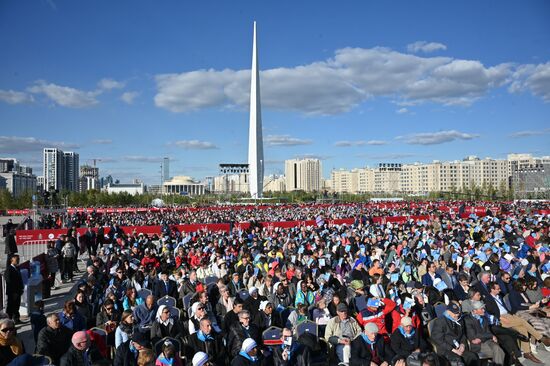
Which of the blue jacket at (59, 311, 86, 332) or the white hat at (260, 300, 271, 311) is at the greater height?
the blue jacket at (59, 311, 86, 332)

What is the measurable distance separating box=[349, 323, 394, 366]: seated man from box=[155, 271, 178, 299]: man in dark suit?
182 inches

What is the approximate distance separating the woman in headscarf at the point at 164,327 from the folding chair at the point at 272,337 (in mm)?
1256

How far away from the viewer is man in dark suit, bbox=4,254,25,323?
979cm

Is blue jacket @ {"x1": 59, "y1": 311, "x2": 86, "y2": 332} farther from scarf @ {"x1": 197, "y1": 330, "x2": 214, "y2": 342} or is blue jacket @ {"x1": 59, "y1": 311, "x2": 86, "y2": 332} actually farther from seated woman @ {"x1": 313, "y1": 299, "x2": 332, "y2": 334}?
seated woman @ {"x1": 313, "y1": 299, "x2": 332, "y2": 334}

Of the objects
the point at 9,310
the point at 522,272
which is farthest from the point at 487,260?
the point at 9,310

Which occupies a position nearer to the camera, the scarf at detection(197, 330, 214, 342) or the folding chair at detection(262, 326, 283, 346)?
the scarf at detection(197, 330, 214, 342)

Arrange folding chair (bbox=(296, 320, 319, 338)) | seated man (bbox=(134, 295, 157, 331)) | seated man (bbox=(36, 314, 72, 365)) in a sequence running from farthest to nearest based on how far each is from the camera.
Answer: seated man (bbox=(134, 295, 157, 331))
folding chair (bbox=(296, 320, 319, 338))
seated man (bbox=(36, 314, 72, 365))

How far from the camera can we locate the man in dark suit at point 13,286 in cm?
979

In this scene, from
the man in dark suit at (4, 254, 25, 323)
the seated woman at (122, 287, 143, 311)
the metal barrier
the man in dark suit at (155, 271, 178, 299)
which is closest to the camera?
the seated woman at (122, 287, 143, 311)

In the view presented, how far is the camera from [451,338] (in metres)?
6.35

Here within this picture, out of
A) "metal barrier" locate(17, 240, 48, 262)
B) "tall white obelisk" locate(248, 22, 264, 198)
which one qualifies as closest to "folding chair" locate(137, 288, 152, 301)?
"metal barrier" locate(17, 240, 48, 262)

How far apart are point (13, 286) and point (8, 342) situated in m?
5.29

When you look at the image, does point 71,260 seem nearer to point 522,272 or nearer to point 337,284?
point 337,284

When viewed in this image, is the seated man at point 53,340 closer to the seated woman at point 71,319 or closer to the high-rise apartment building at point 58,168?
the seated woman at point 71,319
